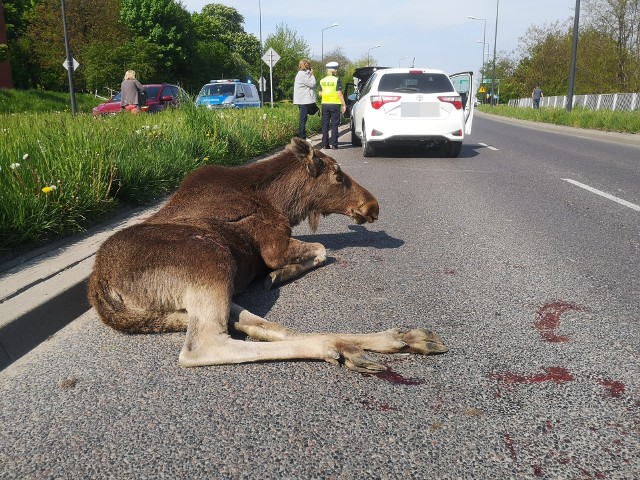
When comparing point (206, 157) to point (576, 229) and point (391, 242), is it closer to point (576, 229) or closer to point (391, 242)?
point (391, 242)

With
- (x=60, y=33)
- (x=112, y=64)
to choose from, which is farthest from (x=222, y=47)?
(x=112, y=64)

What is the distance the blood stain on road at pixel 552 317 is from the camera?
3.33 metres

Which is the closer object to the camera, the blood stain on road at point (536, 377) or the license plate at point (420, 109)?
the blood stain on road at point (536, 377)

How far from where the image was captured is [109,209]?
242 inches

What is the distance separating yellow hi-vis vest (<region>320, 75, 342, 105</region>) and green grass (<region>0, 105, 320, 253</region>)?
179 inches

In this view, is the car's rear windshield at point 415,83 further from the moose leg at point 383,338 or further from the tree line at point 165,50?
the tree line at point 165,50

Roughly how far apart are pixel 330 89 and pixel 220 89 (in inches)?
462

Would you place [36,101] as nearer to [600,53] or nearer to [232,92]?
[232,92]

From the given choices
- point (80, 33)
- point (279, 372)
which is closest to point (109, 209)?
point (279, 372)

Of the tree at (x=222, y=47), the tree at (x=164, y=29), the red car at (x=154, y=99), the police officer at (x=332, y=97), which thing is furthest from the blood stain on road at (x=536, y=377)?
the tree at (x=222, y=47)

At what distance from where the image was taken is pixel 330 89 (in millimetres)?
15156

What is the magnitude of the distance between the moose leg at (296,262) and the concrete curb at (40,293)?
1.33 metres

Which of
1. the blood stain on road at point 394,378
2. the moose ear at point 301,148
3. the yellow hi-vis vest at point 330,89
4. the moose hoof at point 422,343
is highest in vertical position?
the yellow hi-vis vest at point 330,89

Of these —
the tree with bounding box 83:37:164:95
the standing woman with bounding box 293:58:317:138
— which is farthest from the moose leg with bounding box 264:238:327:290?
the tree with bounding box 83:37:164:95
